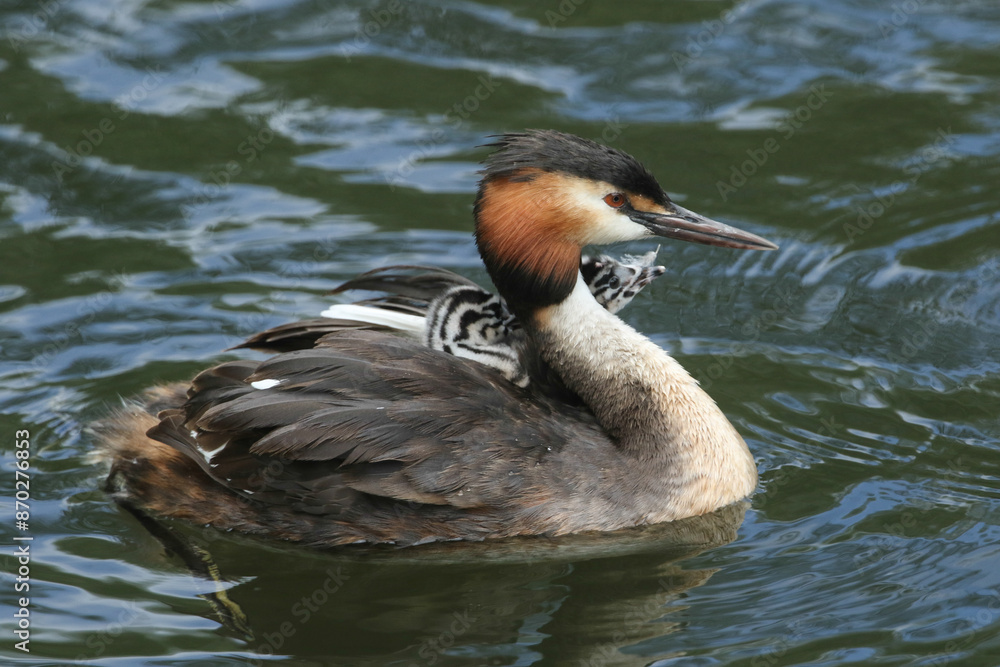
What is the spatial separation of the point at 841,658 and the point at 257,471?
7.96ft

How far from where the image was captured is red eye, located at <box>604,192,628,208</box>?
579 cm

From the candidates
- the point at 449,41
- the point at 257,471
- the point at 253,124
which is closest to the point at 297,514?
the point at 257,471

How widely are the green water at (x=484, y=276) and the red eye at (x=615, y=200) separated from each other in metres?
1.43

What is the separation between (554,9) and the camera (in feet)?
34.6

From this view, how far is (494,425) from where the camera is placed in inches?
221

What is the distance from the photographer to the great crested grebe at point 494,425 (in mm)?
5523

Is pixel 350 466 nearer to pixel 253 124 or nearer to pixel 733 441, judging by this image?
pixel 733 441

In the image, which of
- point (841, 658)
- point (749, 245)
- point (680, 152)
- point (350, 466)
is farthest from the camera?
point (680, 152)

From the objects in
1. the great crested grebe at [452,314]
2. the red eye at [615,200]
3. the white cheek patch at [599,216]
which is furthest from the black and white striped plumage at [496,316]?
the red eye at [615,200]

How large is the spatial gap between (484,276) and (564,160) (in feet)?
7.17

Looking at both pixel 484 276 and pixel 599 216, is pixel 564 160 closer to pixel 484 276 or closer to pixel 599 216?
pixel 599 216

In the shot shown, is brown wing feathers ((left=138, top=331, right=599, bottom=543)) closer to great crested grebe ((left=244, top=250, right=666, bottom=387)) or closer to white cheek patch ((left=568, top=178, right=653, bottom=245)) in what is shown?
great crested grebe ((left=244, top=250, right=666, bottom=387))

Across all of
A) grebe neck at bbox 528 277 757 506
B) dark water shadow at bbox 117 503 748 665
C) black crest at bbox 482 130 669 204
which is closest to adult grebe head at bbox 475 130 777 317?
black crest at bbox 482 130 669 204

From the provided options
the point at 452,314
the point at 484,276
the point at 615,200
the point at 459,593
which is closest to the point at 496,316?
the point at 452,314
